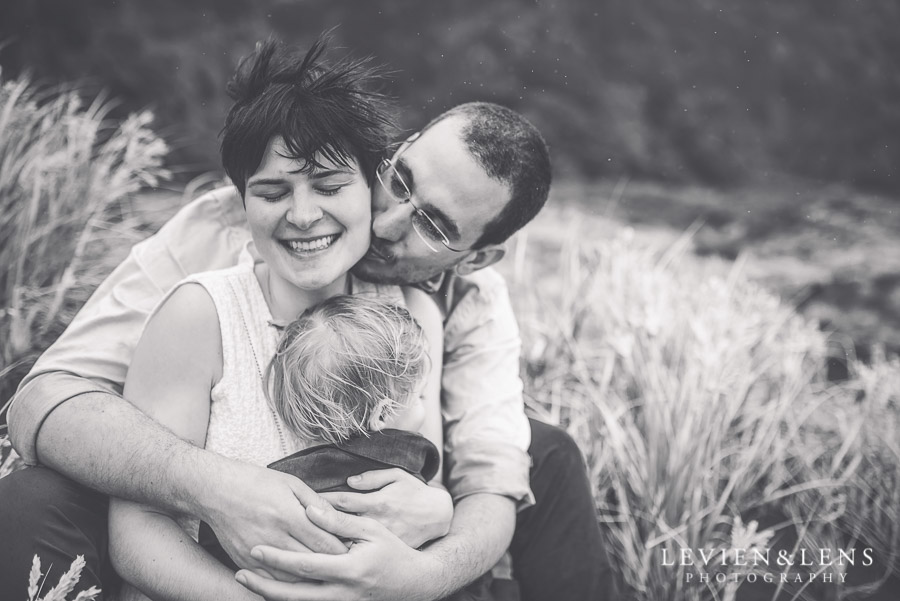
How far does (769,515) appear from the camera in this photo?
3.17 m

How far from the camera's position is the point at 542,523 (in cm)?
236

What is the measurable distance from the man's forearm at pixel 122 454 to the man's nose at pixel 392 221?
75 centimetres

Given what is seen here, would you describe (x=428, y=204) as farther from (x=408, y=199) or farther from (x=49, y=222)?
(x=49, y=222)

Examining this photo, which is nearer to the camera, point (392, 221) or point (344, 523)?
point (344, 523)

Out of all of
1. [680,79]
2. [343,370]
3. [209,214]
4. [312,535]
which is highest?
[680,79]

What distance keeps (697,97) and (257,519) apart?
17.7 ft

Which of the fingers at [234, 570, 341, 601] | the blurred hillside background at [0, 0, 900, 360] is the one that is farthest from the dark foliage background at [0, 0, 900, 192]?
the fingers at [234, 570, 341, 601]

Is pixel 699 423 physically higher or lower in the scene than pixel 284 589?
higher

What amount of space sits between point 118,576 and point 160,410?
41 cm

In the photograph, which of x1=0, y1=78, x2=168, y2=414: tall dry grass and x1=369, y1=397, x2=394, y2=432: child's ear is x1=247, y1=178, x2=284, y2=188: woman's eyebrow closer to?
x1=369, y1=397, x2=394, y2=432: child's ear

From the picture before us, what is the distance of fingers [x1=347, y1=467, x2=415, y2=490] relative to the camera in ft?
6.16

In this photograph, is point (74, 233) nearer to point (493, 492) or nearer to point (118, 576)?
point (118, 576)

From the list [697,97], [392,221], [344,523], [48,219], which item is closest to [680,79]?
[697,97]

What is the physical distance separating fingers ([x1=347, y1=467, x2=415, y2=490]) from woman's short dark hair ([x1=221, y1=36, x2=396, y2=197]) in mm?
761
